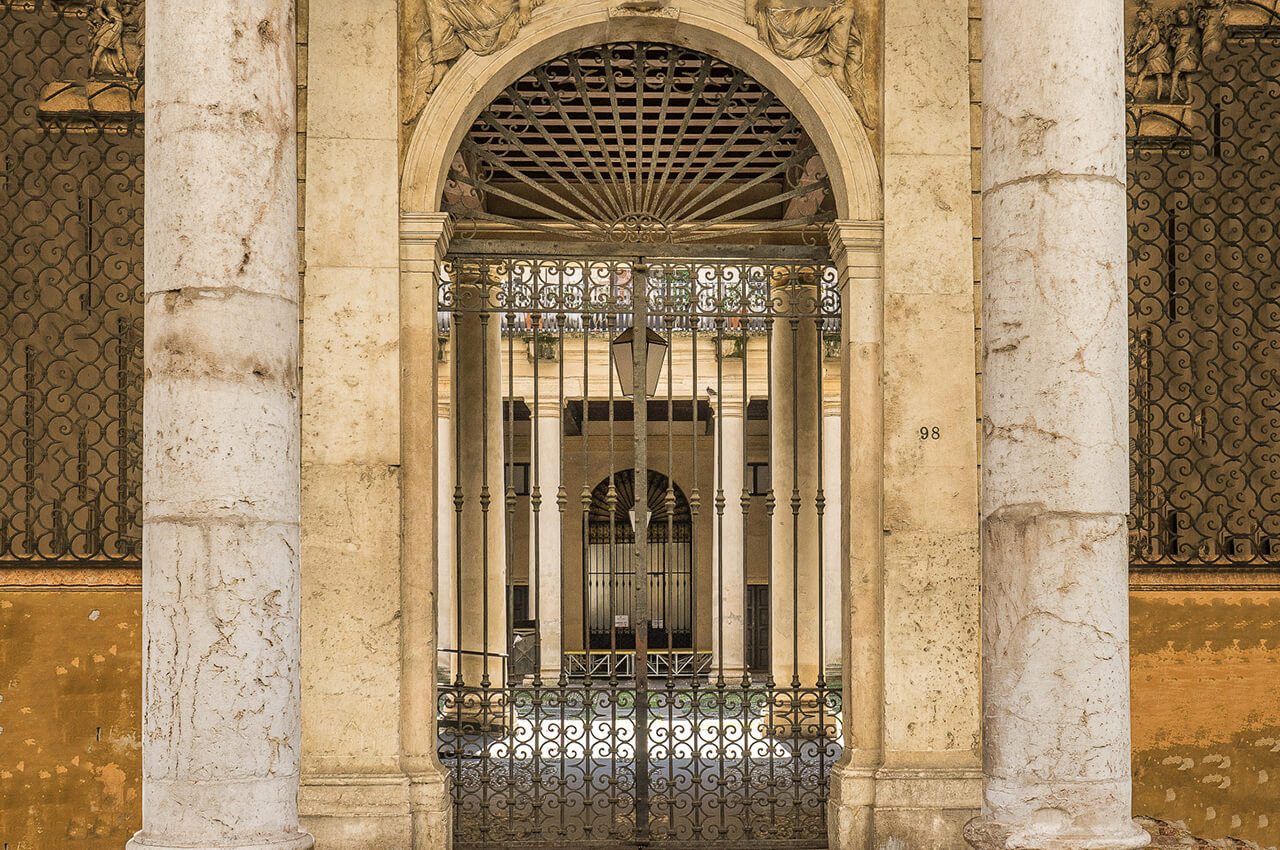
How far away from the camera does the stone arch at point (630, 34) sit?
22.6ft

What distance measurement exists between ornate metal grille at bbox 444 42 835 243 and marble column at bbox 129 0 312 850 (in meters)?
2.24

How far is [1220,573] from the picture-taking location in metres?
7.32

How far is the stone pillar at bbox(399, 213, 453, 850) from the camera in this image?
21.9ft

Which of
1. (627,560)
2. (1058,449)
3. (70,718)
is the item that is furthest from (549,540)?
(1058,449)

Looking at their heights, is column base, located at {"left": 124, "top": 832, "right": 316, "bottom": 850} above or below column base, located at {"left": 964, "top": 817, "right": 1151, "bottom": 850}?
above

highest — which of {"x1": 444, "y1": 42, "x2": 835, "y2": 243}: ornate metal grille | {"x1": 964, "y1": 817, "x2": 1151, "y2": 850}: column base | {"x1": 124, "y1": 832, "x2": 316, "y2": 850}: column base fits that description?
{"x1": 444, "y1": 42, "x2": 835, "y2": 243}: ornate metal grille

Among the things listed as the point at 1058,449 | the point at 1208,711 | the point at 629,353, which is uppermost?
the point at 629,353

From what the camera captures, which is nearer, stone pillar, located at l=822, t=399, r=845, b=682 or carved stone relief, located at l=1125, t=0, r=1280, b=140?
carved stone relief, located at l=1125, t=0, r=1280, b=140

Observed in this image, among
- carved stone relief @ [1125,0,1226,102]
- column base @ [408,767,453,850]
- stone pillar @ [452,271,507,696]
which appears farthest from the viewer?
stone pillar @ [452,271,507,696]

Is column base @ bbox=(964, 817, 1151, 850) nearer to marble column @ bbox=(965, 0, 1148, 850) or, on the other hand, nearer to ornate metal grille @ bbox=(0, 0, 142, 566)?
marble column @ bbox=(965, 0, 1148, 850)

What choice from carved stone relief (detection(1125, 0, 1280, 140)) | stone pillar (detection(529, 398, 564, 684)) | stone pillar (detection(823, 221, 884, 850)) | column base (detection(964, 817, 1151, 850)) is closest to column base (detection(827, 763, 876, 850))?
stone pillar (detection(823, 221, 884, 850))

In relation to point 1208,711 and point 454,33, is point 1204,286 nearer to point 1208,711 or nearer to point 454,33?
point 1208,711

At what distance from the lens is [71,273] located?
7270mm

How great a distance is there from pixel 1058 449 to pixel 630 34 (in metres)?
3.76
